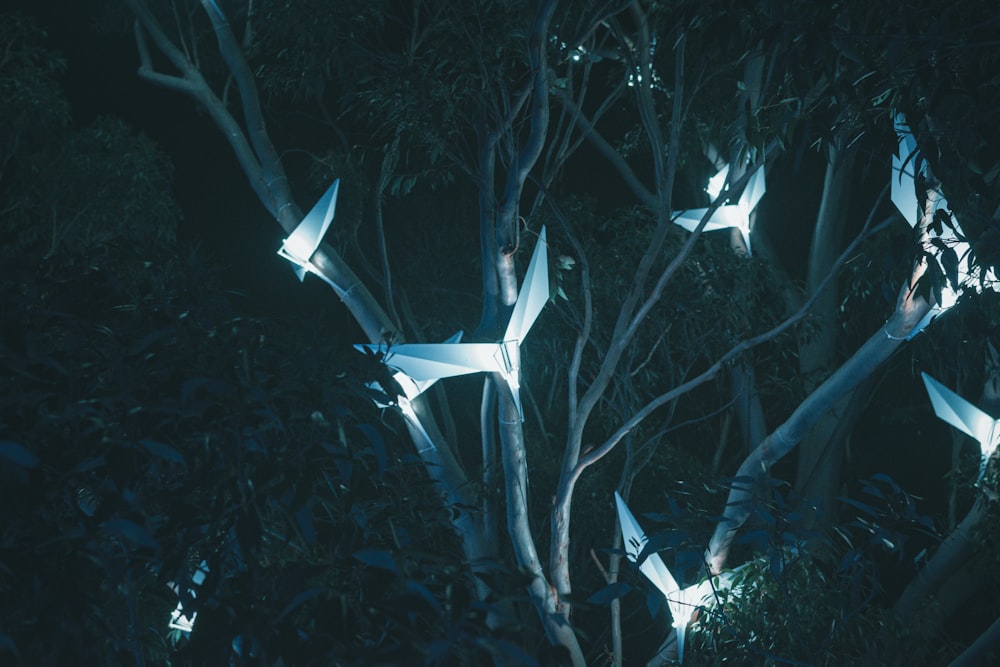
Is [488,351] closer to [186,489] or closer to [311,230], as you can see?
[311,230]

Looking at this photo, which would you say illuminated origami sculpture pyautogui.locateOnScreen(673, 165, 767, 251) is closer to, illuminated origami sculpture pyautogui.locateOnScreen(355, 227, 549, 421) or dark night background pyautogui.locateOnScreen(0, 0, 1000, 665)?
illuminated origami sculpture pyautogui.locateOnScreen(355, 227, 549, 421)

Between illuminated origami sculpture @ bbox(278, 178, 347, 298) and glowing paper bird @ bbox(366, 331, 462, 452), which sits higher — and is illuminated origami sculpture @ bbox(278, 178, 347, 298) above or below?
above

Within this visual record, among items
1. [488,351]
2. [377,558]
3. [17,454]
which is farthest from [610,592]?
[488,351]

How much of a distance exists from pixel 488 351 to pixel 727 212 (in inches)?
49.3

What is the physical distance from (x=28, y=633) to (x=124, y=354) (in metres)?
0.44

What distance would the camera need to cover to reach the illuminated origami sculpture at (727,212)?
13.5ft

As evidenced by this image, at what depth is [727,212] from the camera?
4.23 meters

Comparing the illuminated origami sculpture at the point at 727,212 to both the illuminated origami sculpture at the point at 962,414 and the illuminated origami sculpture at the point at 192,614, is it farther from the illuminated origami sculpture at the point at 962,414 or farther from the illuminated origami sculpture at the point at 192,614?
the illuminated origami sculpture at the point at 192,614

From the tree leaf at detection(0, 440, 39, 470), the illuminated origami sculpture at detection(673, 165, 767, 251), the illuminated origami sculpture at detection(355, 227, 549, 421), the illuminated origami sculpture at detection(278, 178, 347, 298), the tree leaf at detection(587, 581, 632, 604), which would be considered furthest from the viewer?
the illuminated origami sculpture at detection(673, 165, 767, 251)

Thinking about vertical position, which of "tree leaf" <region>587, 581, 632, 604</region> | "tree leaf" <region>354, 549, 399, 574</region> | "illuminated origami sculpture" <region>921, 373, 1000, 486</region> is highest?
"illuminated origami sculpture" <region>921, 373, 1000, 486</region>

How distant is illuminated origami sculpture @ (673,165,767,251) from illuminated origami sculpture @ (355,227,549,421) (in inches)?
28.4

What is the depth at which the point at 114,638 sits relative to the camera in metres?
1.49

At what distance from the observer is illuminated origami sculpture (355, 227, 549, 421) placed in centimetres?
363

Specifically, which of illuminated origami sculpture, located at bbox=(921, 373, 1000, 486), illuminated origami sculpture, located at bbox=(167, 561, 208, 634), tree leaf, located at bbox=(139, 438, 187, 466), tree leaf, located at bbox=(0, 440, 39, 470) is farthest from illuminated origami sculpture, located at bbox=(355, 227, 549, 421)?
tree leaf, located at bbox=(0, 440, 39, 470)
